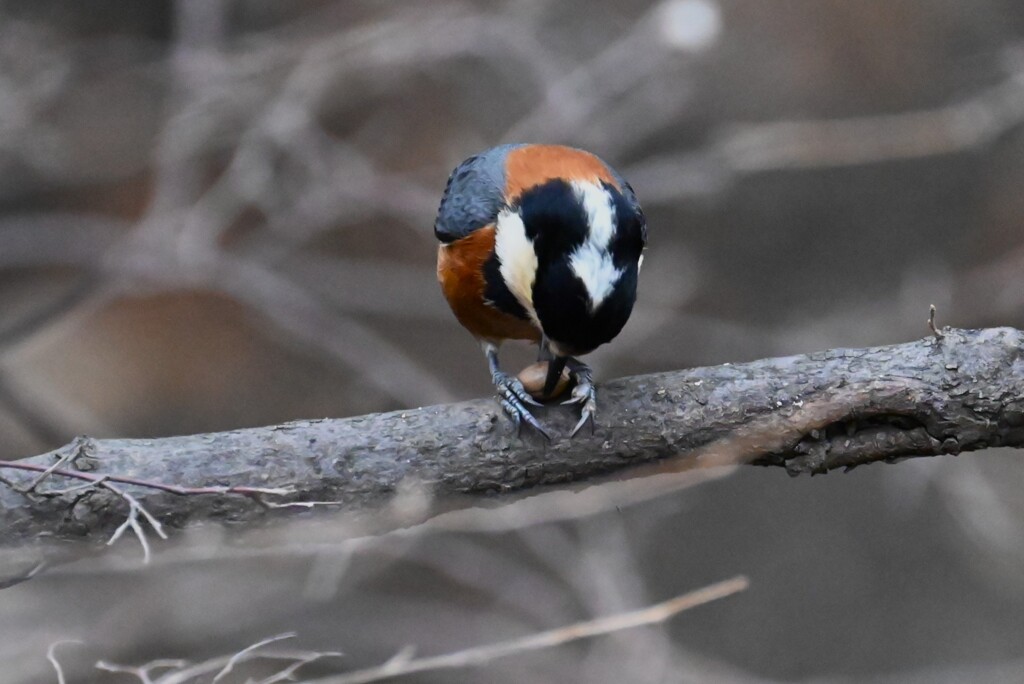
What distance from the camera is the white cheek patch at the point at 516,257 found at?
6.90 feet

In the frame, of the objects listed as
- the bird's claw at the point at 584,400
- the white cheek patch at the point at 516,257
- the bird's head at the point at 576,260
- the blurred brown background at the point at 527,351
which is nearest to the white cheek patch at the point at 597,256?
the bird's head at the point at 576,260

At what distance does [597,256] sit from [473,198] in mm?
592

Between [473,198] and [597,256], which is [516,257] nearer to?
[597,256]

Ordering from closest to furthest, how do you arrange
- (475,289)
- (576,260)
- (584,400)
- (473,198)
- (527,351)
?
(576,260)
(584,400)
(475,289)
(473,198)
(527,351)

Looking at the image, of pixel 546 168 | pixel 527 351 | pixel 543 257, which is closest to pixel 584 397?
pixel 543 257

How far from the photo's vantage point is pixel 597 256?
1.99m

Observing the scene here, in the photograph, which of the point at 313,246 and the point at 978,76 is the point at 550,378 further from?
the point at 978,76

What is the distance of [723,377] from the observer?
207 cm

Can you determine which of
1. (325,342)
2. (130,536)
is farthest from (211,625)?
(130,536)

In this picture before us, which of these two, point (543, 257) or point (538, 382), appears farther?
point (538, 382)

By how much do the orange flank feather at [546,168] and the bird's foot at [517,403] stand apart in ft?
1.46

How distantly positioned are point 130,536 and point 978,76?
175 inches

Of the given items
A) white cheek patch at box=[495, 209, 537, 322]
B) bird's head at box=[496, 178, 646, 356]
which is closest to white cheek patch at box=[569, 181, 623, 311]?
bird's head at box=[496, 178, 646, 356]

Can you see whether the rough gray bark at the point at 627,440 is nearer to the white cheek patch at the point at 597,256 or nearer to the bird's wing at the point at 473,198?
the white cheek patch at the point at 597,256
